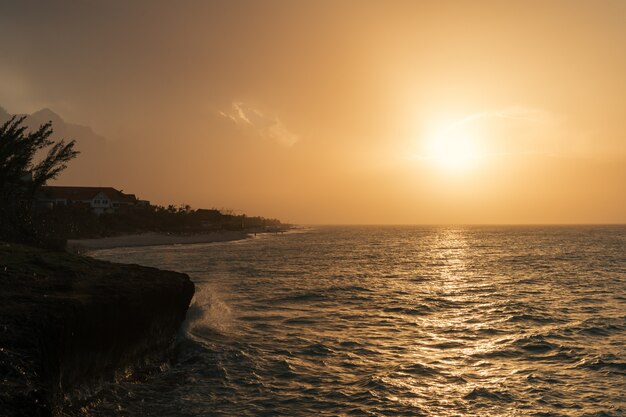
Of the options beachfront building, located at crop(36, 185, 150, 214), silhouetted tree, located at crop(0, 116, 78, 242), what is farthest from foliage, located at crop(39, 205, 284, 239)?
silhouetted tree, located at crop(0, 116, 78, 242)

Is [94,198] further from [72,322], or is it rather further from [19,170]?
[72,322]

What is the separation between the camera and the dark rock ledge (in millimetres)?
8344

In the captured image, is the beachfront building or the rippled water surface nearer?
the rippled water surface

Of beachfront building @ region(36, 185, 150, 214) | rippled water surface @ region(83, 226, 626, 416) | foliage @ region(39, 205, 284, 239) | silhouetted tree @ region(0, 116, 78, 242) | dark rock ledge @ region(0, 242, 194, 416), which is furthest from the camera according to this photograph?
beachfront building @ region(36, 185, 150, 214)

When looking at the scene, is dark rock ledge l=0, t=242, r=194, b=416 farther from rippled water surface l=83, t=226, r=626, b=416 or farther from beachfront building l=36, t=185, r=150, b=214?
beachfront building l=36, t=185, r=150, b=214

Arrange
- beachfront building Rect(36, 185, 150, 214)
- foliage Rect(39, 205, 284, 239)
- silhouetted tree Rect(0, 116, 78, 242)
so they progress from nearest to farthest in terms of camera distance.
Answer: silhouetted tree Rect(0, 116, 78, 242) → foliage Rect(39, 205, 284, 239) → beachfront building Rect(36, 185, 150, 214)

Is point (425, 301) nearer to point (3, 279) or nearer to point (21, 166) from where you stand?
point (3, 279)

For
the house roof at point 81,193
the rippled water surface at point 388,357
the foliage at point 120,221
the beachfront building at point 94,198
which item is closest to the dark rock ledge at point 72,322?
the rippled water surface at point 388,357

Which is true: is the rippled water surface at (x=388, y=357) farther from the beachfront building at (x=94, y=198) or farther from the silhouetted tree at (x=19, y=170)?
the beachfront building at (x=94, y=198)

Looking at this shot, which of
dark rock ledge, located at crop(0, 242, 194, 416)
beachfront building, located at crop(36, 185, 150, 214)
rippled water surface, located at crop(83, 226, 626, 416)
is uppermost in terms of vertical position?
beachfront building, located at crop(36, 185, 150, 214)

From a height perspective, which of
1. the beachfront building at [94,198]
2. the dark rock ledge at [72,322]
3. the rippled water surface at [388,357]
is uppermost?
the beachfront building at [94,198]

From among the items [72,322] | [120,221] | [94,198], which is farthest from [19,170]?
[94,198]

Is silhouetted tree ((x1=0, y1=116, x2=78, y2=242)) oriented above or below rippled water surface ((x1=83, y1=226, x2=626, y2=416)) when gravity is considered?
above

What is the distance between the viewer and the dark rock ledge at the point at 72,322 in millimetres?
8344
